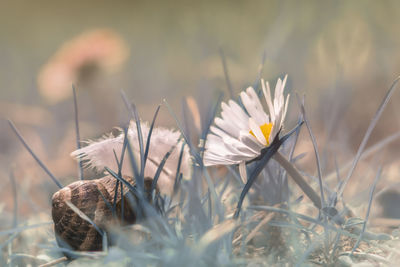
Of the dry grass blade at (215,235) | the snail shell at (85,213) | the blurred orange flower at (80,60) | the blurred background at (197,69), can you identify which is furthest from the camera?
the blurred orange flower at (80,60)

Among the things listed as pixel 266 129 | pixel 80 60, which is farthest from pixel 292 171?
pixel 80 60

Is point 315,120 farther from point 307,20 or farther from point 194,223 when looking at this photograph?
point 194,223

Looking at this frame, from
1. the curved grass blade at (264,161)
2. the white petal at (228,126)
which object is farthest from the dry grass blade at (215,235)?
the white petal at (228,126)

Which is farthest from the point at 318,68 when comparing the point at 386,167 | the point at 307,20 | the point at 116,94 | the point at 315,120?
the point at 116,94

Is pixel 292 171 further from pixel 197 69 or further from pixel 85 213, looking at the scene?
pixel 197 69

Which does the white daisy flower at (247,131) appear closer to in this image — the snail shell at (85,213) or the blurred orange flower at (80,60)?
the snail shell at (85,213)

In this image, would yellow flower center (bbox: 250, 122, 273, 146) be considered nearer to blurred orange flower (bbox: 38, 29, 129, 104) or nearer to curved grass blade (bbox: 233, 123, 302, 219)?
curved grass blade (bbox: 233, 123, 302, 219)
